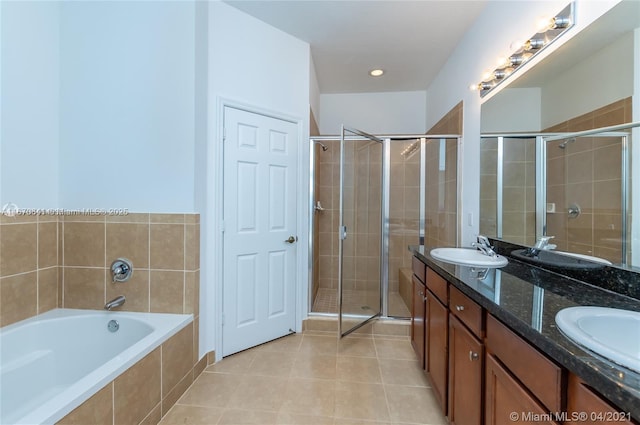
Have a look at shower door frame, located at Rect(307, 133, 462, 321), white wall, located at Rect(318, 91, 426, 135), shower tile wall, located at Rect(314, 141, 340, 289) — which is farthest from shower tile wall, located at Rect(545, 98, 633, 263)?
white wall, located at Rect(318, 91, 426, 135)

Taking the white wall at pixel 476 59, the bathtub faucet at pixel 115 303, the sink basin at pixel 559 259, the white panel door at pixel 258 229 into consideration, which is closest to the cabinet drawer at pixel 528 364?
the sink basin at pixel 559 259

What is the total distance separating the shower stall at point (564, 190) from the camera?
3.50ft

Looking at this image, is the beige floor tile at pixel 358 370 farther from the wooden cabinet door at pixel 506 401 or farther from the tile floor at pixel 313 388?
the wooden cabinet door at pixel 506 401

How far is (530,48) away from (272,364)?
8.85 feet

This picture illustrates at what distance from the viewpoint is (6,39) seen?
1.55 meters

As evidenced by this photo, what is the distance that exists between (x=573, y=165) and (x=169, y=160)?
7.85 feet

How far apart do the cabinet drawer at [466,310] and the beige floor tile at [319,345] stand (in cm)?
125

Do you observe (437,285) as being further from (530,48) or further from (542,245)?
(530,48)

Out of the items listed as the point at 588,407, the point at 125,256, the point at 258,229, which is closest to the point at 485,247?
the point at 588,407

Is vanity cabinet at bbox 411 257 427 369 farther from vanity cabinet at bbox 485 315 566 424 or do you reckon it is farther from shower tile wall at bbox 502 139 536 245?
vanity cabinet at bbox 485 315 566 424

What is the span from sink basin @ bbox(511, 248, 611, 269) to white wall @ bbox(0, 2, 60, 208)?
314 cm

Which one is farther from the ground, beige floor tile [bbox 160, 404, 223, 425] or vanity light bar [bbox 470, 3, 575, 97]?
vanity light bar [bbox 470, 3, 575, 97]

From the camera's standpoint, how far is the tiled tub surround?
5.98ft

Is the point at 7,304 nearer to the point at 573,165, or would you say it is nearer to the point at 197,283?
the point at 197,283
